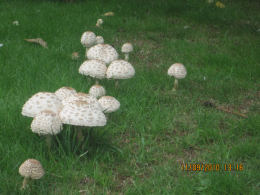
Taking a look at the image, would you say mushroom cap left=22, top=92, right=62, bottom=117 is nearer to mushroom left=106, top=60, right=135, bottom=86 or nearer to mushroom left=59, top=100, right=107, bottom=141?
mushroom left=59, top=100, right=107, bottom=141

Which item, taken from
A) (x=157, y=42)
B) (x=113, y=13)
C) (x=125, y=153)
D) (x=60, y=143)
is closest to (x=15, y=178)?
(x=60, y=143)

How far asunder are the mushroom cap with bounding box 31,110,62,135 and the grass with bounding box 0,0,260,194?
224 millimetres

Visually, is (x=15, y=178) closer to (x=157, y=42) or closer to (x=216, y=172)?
(x=216, y=172)

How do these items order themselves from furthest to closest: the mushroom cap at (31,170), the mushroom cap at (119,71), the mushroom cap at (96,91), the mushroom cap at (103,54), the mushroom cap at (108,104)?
the mushroom cap at (103,54) → the mushroom cap at (119,71) → the mushroom cap at (96,91) → the mushroom cap at (108,104) → the mushroom cap at (31,170)

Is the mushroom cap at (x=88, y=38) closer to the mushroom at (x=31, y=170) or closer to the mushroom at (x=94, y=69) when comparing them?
the mushroom at (x=94, y=69)

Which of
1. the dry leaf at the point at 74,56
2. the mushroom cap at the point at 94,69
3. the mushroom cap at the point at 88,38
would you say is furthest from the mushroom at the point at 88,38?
the mushroom cap at the point at 94,69

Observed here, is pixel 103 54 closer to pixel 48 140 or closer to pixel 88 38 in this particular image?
pixel 88 38

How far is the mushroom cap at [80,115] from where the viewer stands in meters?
3.02

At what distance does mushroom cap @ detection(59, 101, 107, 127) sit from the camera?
9.90 ft

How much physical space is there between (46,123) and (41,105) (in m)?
0.29

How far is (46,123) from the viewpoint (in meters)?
2.97
